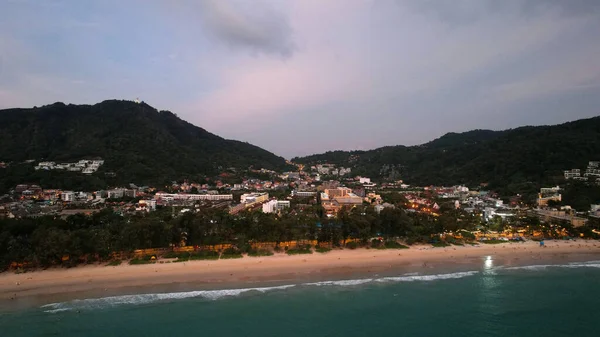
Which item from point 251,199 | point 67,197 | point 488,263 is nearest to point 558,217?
point 488,263

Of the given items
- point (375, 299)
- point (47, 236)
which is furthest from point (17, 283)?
point (375, 299)

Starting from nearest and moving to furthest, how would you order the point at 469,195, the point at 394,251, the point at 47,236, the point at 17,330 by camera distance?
the point at 17,330 → the point at 47,236 → the point at 394,251 → the point at 469,195

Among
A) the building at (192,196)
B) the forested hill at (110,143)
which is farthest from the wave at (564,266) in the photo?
the forested hill at (110,143)

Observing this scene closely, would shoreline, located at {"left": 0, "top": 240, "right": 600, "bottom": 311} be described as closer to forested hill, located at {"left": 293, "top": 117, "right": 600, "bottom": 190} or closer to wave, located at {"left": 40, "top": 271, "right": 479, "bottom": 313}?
wave, located at {"left": 40, "top": 271, "right": 479, "bottom": 313}

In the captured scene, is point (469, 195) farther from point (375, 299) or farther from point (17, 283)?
point (17, 283)

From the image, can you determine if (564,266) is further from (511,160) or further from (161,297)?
(511,160)

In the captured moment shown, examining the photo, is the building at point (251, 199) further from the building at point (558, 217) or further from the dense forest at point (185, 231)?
the building at point (558, 217)

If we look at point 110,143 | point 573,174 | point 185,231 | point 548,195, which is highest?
point 110,143

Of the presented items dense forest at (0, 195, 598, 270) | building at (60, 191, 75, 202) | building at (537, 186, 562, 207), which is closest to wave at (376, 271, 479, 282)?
dense forest at (0, 195, 598, 270)
